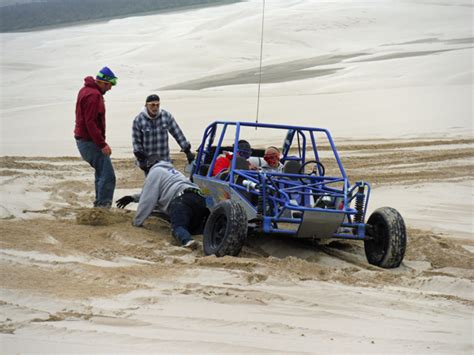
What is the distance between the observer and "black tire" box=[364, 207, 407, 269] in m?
7.40

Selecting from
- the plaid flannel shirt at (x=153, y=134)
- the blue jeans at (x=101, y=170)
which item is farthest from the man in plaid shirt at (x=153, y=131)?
the blue jeans at (x=101, y=170)

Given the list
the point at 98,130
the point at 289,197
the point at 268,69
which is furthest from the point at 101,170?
the point at 268,69

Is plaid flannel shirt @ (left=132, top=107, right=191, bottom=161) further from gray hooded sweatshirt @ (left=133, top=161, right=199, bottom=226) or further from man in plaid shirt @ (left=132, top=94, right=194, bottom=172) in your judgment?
gray hooded sweatshirt @ (left=133, top=161, right=199, bottom=226)

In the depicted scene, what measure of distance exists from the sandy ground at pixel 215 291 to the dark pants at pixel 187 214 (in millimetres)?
217

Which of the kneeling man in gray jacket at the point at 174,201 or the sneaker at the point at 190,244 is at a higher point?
the kneeling man in gray jacket at the point at 174,201

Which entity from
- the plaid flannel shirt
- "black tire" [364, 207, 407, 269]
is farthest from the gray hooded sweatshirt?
"black tire" [364, 207, 407, 269]

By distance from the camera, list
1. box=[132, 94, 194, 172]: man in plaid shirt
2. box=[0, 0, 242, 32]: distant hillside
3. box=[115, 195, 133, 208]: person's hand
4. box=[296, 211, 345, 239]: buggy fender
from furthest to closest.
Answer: box=[0, 0, 242, 32]: distant hillside
box=[132, 94, 194, 172]: man in plaid shirt
box=[115, 195, 133, 208]: person's hand
box=[296, 211, 345, 239]: buggy fender

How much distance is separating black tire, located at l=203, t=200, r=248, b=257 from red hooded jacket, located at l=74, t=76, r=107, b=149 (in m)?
2.45

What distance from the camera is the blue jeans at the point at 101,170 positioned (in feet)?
31.5

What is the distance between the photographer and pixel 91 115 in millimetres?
9492

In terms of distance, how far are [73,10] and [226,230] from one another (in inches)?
2775

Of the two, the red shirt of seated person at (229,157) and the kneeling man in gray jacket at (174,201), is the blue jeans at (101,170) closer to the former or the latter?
the kneeling man in gray jacket at (174,201)

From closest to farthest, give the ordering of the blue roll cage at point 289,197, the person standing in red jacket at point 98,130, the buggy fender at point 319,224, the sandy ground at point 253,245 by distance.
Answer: the sandy ground at point 253,245 → the buggy fender at point 319,224 → the blue roll cage at point 289,197 → the person standing in red jacket at point 98,130

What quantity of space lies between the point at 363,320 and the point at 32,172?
9.16m
